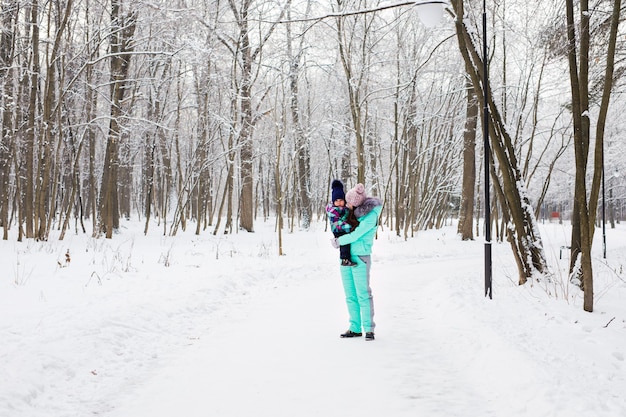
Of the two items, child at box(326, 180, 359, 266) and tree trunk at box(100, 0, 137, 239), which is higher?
tree trunk at box(100, 0, 137, 239)

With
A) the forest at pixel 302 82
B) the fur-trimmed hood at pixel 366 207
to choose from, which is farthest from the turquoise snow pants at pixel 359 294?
the forest at pixel 302 82

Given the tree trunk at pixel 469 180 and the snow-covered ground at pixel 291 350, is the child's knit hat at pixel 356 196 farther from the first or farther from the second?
the tree trunk at pixel 469 180

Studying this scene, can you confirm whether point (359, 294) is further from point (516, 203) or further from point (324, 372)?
point (516, 203)

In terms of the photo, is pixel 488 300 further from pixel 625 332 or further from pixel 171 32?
pixel 171 32

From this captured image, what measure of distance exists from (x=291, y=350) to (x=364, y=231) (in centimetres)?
153

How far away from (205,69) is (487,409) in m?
18.3

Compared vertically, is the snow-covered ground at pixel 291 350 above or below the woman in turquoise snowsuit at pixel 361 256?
below

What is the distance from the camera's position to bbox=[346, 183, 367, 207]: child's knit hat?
5.09 meters

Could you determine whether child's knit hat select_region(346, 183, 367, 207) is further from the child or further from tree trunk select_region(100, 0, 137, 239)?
tree trunk select_region(100, 0, 137, 239)

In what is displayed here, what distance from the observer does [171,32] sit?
16609 mm

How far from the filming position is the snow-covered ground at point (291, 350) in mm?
3270

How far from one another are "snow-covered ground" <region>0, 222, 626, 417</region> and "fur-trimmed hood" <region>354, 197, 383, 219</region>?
4.81 feet

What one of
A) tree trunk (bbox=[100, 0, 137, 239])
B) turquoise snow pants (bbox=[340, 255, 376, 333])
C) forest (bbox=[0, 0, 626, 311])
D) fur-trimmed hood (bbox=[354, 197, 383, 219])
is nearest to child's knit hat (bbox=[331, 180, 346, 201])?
fur-trimmed hood (bbox=[354, 197, 383, 219])

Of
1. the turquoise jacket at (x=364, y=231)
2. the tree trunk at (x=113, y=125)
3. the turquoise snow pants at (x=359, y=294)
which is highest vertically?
the tree trunk at (x=113, y=125)
